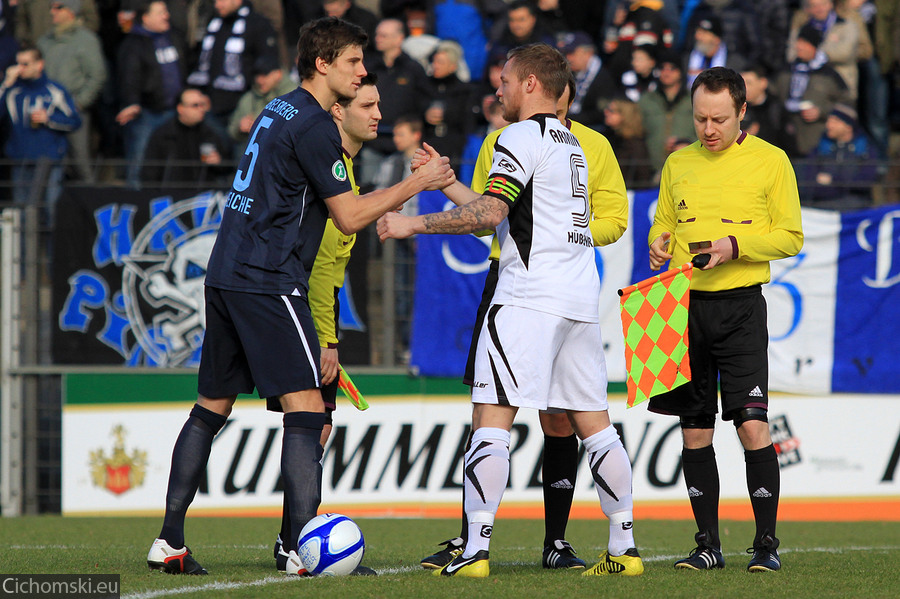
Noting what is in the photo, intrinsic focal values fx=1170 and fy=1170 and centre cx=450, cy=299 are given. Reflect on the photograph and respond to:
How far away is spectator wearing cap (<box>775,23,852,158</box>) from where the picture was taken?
11375 millimetres

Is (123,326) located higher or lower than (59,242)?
lower

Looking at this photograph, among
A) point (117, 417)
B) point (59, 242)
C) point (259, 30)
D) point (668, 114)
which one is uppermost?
point (259, 30)

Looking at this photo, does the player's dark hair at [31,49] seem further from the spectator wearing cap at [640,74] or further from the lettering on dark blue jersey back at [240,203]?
the lettering on dark blue jersey back at [240,203]

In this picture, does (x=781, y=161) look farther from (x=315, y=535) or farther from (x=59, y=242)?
(x=59, y=242)

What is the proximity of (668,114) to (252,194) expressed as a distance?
7.05m

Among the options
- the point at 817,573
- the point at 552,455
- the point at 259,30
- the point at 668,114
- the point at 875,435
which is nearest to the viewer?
the point at 817,573

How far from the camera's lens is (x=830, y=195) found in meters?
9.92

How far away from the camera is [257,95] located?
11.8 m

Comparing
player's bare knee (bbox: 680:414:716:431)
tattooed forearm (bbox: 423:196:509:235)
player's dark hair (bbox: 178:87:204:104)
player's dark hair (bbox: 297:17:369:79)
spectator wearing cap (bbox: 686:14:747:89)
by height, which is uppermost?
spectator wearing cap (bbox: 686:14:747:89)

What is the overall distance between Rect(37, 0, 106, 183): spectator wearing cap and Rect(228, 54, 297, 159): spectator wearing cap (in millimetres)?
1688

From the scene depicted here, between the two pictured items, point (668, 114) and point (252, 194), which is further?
point (668, 114)

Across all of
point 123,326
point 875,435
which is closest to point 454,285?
point 123,326

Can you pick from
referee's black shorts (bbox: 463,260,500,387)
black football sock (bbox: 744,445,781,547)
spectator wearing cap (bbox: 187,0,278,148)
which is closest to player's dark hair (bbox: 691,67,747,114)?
referee's black shorts (bbox: 463,260,500,387)

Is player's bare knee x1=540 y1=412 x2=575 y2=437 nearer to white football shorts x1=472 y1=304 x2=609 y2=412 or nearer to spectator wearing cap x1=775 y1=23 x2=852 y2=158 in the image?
white football shorts x1=472 y1=304 x2=609 y2=412
